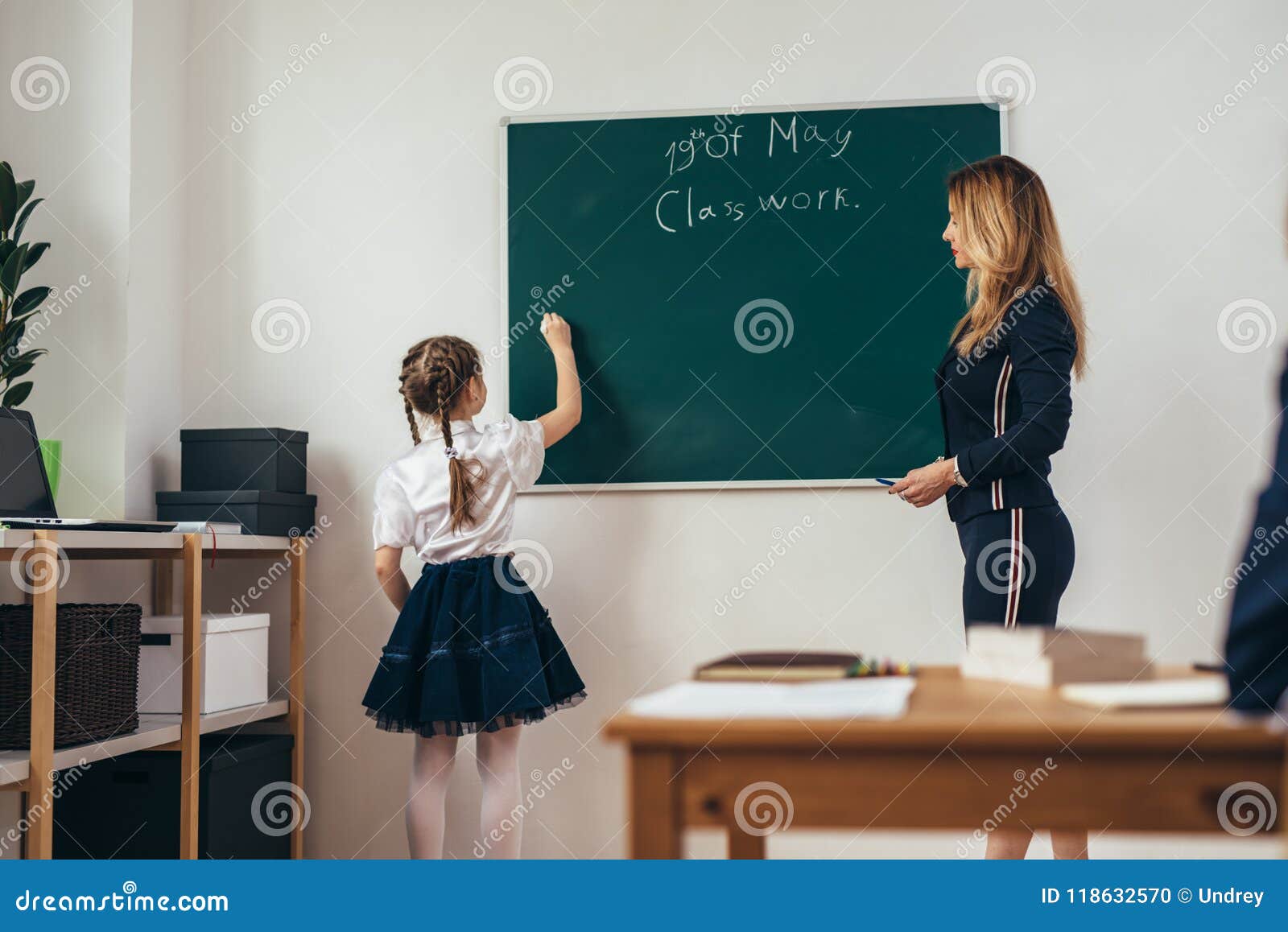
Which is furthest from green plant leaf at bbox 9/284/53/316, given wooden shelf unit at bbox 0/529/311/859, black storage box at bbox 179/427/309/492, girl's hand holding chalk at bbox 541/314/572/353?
girl's hand holding chalk at bbox 541/314/572/353

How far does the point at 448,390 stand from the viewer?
240cm

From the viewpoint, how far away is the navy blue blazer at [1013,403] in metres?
1.93

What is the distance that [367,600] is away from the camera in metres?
2.82

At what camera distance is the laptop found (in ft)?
7.36

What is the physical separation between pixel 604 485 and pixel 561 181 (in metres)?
0.79

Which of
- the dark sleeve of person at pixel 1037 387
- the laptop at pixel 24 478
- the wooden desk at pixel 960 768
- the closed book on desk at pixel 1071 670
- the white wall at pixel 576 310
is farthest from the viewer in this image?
the white wall at pixel 576 310

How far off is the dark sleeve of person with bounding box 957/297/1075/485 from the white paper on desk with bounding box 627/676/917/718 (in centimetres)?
101

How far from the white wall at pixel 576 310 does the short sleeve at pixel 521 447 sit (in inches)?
12.4

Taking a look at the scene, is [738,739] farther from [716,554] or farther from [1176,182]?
[1176,182]

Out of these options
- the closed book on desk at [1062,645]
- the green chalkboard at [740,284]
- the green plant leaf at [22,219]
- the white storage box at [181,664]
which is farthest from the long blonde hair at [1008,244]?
the green plant leaf at [22,219]

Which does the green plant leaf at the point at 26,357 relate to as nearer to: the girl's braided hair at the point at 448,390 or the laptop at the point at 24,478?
the laptop at the point at 24,478

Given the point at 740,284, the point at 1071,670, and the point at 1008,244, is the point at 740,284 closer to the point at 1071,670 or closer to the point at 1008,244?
the point at 1008,244

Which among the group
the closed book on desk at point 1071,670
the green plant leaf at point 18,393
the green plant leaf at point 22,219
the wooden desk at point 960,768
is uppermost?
the green plant leaf at point 22,219
